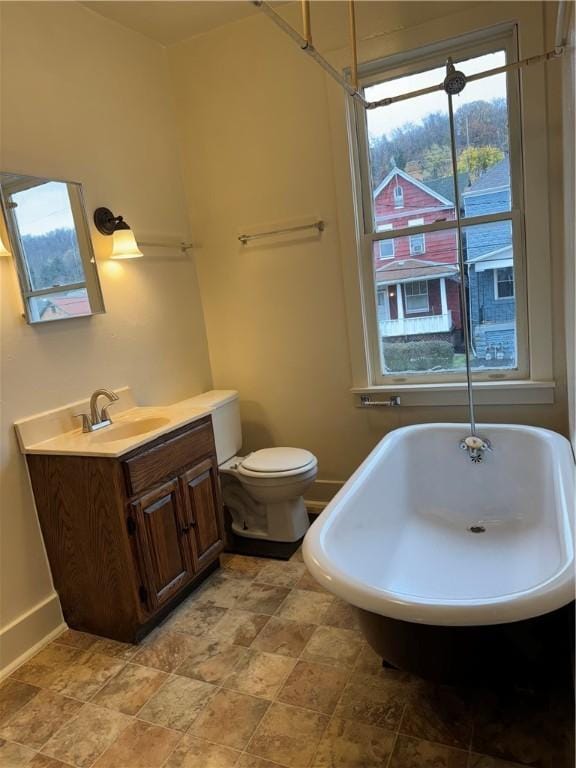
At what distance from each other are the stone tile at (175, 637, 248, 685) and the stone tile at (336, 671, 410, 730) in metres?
0.46

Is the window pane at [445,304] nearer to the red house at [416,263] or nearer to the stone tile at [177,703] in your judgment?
the red house at [416,263]

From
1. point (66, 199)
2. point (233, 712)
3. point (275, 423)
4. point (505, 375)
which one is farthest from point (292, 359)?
point (233, 712)

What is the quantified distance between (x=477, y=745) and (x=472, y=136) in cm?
245

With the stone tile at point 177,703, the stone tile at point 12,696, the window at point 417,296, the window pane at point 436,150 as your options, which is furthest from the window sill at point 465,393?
the stone tile at point 12,696

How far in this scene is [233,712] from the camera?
170 cm

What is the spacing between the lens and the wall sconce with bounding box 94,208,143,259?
2439 mm

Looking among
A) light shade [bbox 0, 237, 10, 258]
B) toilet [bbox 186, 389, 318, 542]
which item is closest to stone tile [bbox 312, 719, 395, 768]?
toilet [bbox 186, 389, 318, 542]

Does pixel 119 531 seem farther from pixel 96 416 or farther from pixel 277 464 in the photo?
pixel 277 464

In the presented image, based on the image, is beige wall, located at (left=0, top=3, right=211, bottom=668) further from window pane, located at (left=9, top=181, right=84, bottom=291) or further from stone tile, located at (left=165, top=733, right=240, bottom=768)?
stone tile, located at (left=165, top=733, right=240, bottom=768)

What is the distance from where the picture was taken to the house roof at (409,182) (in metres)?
2.55

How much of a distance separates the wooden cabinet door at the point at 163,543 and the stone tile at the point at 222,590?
14 centimetres

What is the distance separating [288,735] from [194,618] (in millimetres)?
765

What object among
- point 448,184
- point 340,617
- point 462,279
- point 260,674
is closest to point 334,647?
point 340,617

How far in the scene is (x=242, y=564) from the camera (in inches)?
104
